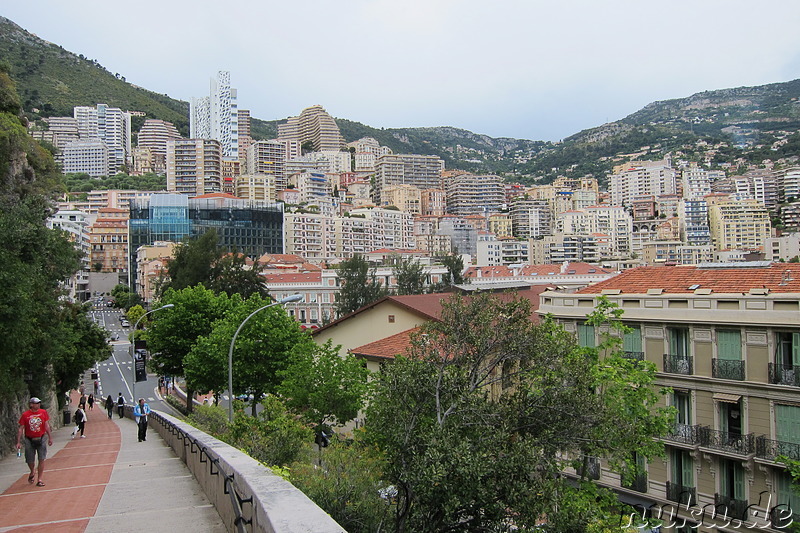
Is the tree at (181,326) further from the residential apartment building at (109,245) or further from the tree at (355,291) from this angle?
the residential apartment building at (109,245)

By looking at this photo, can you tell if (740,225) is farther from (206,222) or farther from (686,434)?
(686,434)

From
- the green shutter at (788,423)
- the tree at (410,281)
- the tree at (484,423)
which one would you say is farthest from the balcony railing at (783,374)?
the tree at (410,281)

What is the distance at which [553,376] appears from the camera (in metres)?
10.4

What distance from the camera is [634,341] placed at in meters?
22.8

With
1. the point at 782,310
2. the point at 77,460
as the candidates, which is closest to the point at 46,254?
the point at 77,460

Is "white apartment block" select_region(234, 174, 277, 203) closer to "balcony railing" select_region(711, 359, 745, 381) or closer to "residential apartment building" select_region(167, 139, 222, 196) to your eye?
"residential apartment building" select_region(167, 139, 222, 196)

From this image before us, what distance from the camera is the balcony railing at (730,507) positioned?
18922 millimetres

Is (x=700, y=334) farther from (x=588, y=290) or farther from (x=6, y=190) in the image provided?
(x=6, y=190)

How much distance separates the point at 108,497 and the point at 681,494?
17.2 meters

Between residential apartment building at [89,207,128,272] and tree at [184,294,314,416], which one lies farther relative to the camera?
residential apartment building at [89,207,128,272]

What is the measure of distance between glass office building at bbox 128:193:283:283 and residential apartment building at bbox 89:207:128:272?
18448 millimetres

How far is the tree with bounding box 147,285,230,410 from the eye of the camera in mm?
38844

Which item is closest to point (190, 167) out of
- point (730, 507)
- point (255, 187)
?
point (255, 187)

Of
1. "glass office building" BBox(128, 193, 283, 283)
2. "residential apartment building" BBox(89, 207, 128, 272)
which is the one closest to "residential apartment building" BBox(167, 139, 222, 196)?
"residential apartment building" BBox(89, 207, 128, 272)
